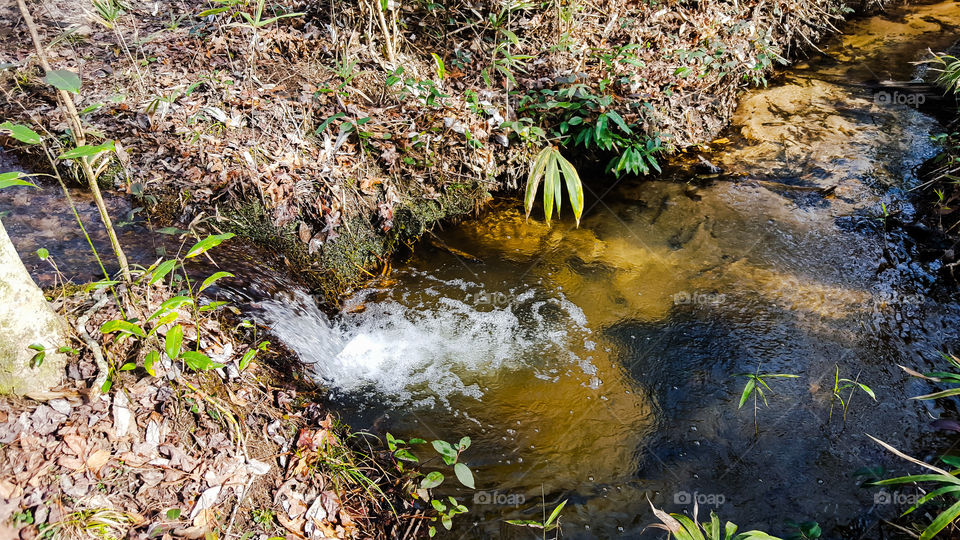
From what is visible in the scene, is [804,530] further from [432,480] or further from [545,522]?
[432,480]

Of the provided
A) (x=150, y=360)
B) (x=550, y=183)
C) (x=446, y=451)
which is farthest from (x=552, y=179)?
(x=150, y=360)

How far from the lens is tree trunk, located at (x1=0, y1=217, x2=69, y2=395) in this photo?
6.09ft

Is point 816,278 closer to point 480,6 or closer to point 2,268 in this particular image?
point 480,6

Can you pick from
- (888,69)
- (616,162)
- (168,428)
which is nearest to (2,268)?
(168,428)

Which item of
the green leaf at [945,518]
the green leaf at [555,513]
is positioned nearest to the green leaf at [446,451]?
the green leaf at [555,513]

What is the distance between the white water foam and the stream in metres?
0.02

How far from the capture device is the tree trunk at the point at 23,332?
186cm

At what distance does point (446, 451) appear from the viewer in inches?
110

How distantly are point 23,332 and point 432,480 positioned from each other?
6.45ft

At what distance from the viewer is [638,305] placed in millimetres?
4008

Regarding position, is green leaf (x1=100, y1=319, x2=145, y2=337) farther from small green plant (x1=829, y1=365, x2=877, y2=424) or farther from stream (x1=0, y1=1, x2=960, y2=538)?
small green plant (x1=829, y1=365, x2=877, y2=424)

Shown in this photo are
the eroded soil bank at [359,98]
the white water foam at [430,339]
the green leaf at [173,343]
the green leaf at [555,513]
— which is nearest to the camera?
the green leaf at [173,343]

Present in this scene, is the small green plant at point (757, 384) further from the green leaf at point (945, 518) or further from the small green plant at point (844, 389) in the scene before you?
the green leaf at point (945, 518)

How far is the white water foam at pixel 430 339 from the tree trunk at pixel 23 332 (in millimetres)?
1169
